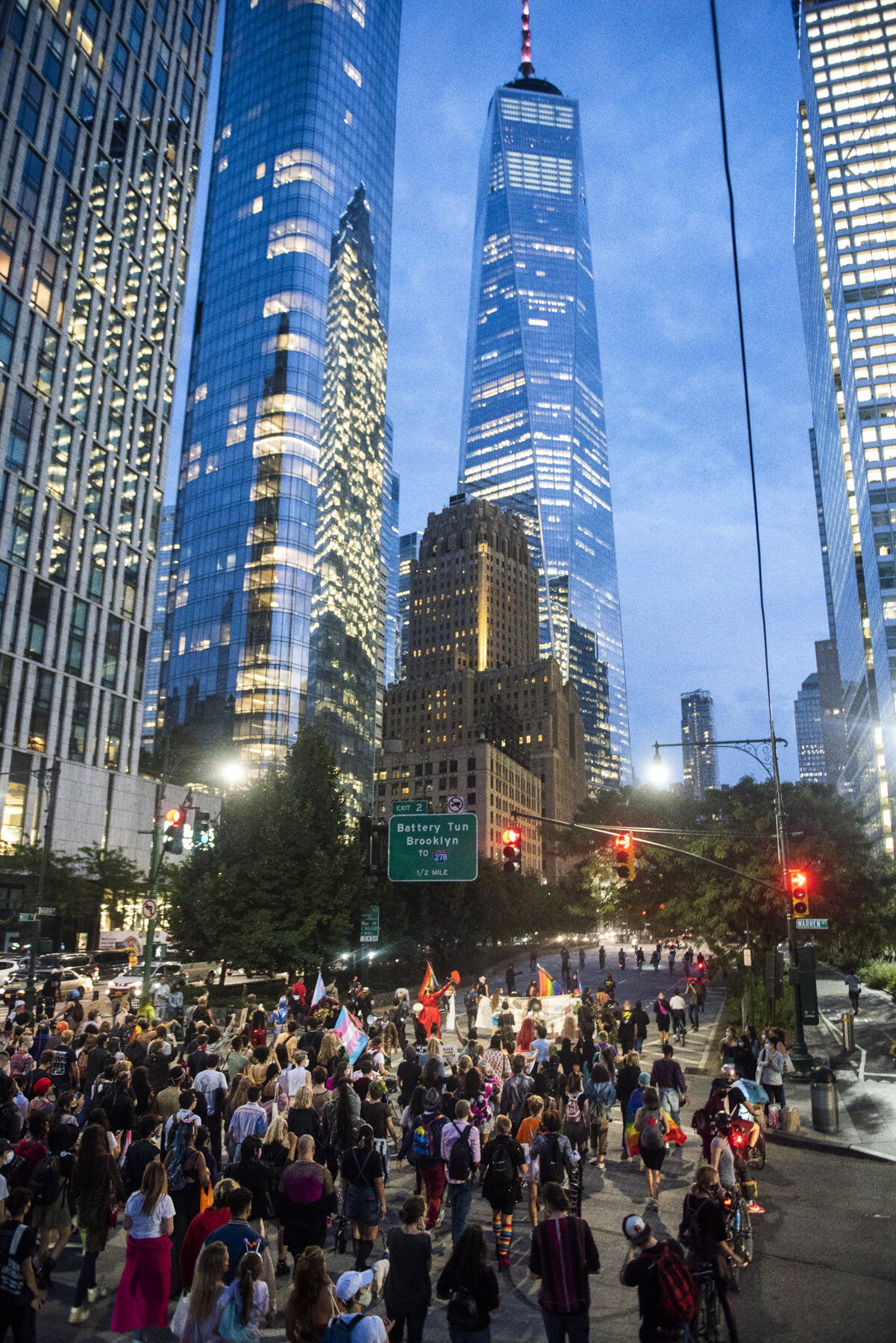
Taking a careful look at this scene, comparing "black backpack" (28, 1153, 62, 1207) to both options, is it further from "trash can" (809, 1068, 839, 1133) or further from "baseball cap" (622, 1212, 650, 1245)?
"trash can" (809, 1068, 839, 1133)

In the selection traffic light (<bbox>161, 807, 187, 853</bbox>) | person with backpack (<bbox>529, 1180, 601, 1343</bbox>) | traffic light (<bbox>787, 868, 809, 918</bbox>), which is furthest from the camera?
traffic light (<bbox>787, 868, 809, 918</bbox>)

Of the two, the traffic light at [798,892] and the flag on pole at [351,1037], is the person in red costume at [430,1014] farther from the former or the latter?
the traffic light at [798,892]

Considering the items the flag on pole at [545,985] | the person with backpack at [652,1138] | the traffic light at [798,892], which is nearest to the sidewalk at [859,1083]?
the traffic light at [798,892]

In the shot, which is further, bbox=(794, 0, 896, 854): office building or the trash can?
bbox=(794, 0, 896, 854): office building

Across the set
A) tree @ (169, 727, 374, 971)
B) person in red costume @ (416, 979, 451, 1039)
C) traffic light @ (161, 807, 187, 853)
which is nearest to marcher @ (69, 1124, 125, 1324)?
traffic light @ (161, 807, 187, 853)

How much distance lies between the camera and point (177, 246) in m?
82.5

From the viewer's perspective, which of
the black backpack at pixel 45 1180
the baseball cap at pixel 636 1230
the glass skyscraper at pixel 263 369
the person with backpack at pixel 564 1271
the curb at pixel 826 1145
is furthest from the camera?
the glass skyscraper at pixel 263 369

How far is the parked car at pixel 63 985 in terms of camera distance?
3484 cm

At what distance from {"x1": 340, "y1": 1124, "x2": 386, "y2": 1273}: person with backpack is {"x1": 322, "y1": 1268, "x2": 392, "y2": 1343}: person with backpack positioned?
3937 mm

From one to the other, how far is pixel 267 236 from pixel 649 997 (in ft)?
355

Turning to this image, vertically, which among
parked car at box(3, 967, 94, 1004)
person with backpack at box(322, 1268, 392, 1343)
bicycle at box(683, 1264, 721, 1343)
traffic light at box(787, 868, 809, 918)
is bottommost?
parked car at box(3, 967, 94, 1004)

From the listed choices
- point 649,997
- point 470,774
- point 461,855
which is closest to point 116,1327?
point 461,855

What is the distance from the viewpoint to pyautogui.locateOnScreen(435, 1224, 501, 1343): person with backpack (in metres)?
6.72

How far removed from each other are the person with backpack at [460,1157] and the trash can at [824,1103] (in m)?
9.69
